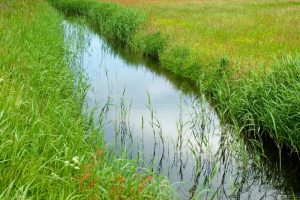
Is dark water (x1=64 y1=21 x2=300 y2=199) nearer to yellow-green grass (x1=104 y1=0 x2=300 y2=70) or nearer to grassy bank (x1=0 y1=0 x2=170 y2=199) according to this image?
grassy bank (x1=0 y1=0 x2=170 y2=199)

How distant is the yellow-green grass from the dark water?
1933 mm

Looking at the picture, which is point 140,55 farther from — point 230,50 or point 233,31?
point 230,50

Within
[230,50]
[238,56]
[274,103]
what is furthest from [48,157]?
[230,50]

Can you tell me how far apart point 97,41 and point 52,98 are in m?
12.7

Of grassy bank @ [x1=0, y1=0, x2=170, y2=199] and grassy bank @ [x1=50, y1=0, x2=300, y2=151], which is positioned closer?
grassy bank @ [x1=0, y1=0, x2=170, y2=199]

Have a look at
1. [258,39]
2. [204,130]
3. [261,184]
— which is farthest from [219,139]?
[258,39]

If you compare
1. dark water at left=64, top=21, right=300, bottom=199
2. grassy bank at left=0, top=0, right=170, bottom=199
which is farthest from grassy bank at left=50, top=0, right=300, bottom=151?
grassy bank at left=0, top=0, right=170, bottom=199

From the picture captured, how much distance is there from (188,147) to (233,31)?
34.0 ft

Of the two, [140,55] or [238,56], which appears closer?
[238,56]

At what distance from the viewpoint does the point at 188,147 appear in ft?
27.5

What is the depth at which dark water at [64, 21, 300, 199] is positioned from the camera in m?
7.09

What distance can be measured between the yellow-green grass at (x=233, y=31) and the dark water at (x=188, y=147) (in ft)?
6.34

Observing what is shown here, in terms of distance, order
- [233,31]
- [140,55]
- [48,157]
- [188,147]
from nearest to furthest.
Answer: [48,157] → [188,147] → [140,55] → [233,31]

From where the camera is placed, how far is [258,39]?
640 inches
